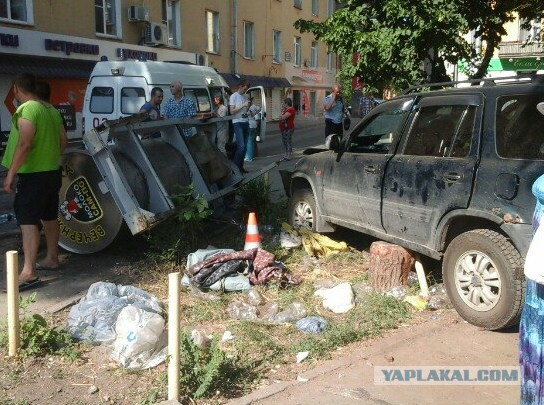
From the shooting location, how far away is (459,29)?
790cm

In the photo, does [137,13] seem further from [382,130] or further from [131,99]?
[382,130]

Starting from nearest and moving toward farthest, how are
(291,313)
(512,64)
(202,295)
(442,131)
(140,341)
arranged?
1. (140,341)
2. (291,313)
3. (442,131)
4. (202,295)
5. (512,64)

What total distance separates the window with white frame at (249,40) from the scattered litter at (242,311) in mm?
25852

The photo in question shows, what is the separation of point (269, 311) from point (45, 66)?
1424 cm

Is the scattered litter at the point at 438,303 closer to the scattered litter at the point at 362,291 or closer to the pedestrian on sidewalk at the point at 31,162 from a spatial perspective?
the scattered litter at the point at 362,291

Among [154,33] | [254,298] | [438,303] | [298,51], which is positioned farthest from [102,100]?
[298,51]

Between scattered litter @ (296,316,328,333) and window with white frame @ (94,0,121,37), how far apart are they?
17081 millimetres

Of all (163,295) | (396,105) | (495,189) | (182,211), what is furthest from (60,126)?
(495,189)

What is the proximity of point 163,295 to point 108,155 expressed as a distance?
146 cm

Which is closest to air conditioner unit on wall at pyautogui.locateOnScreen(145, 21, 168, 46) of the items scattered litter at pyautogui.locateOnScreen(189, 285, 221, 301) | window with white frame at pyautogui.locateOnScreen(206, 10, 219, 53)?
window with white frame at pyautogui.locateOnScreen(206, 10, 219, 53)

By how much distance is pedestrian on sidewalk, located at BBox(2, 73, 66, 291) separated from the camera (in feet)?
17.9

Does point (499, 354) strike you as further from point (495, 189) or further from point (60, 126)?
point (60, 126)

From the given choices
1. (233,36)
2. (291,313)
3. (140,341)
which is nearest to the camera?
(140,341)

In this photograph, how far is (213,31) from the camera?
2659 centimetres
